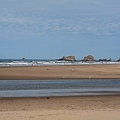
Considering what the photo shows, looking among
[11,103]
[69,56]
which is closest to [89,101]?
[11,103]

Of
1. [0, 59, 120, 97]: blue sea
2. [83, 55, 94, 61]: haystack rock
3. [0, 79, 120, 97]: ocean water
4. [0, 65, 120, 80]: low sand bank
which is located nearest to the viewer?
[0, 79, 120, 97]: ocean water

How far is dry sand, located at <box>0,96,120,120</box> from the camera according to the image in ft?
44.6

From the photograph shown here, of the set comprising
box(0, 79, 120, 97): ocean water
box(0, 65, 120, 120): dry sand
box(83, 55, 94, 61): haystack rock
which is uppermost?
box(83, 55, 94, 61): haystack rock

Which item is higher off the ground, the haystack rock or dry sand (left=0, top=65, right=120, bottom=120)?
the haystack rock

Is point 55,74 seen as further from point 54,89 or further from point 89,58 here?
point 89,58

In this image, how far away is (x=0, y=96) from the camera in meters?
→ 21.5

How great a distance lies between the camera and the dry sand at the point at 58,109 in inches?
535

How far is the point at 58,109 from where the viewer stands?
16344 mm

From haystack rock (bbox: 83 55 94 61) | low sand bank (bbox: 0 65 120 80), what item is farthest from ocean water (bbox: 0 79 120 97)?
haystack rock (bbox: 83 55 94 61)

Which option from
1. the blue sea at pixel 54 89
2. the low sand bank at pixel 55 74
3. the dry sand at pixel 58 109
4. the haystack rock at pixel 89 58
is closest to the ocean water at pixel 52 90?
the blue sea at pixel 54 89

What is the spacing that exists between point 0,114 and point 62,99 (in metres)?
6.89

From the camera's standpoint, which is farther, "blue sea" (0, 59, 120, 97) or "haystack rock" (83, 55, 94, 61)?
"haystack rock" (83, 55, 94, 61)

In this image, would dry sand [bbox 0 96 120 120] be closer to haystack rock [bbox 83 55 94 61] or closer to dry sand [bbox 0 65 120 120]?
dry sand [bbox 0 65 120 120]

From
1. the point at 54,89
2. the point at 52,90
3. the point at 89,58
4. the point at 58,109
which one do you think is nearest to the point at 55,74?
the point at 54,89
